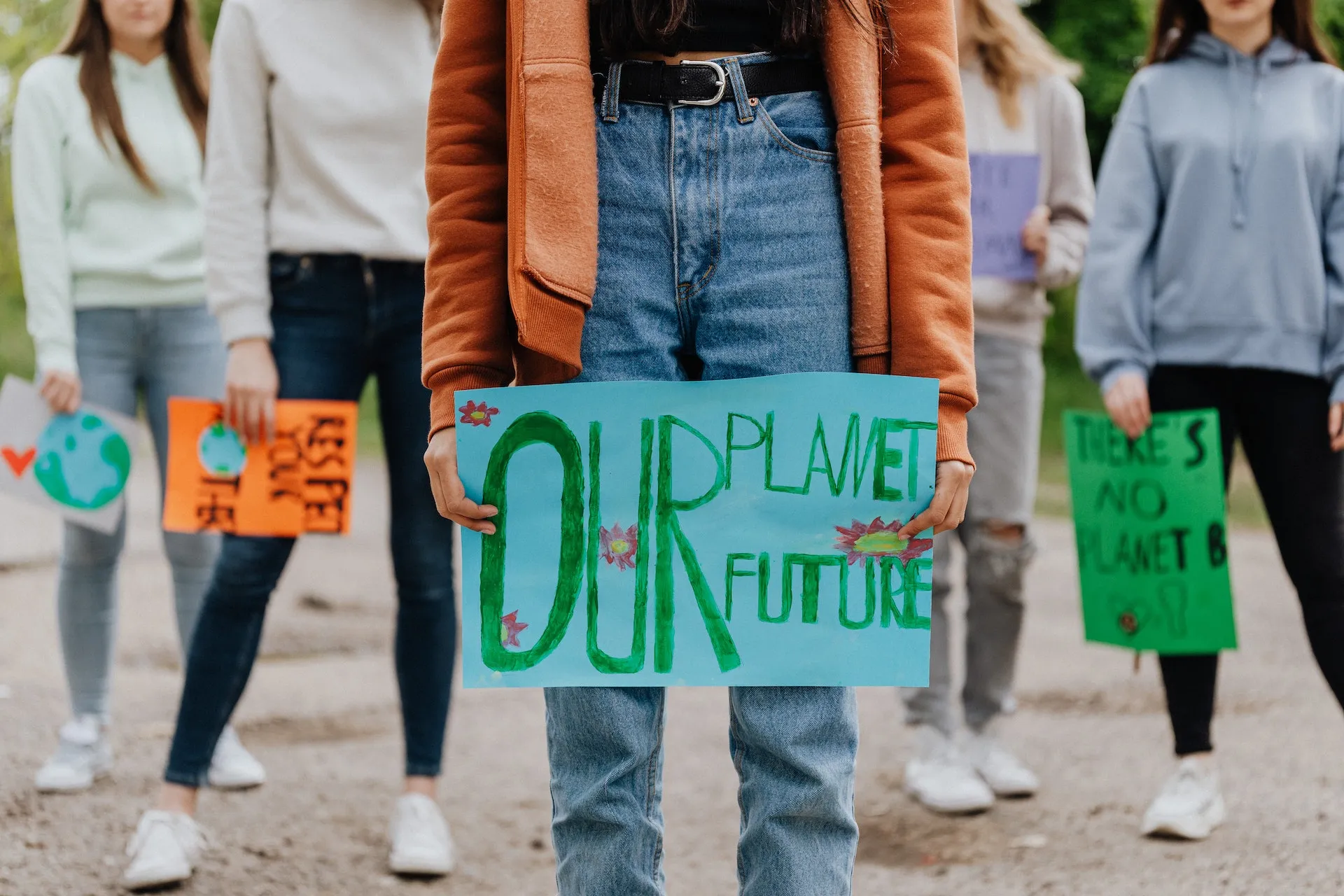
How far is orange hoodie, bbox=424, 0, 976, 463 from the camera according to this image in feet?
6.07

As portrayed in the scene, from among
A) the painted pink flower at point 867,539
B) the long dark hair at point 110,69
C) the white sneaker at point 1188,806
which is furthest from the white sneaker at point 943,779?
the long dark hair at point 110,69

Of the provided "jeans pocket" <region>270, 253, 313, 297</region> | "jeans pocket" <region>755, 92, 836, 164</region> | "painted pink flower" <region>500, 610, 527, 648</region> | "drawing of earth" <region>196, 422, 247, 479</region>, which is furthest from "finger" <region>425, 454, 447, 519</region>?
"drawing of earth" <region>196, 422, 247, 479</region>

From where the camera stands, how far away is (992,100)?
3.93 metres

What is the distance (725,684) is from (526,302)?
536mm

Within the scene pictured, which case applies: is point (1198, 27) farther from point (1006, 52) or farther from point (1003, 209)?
point (1003, 209)

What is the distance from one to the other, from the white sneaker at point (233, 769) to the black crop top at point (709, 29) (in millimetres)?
2504

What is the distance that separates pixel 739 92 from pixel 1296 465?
204 centimetres

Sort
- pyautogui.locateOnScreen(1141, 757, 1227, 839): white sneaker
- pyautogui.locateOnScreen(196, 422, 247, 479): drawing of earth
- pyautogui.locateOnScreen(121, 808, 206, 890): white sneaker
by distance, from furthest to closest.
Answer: pyautogui.locateOnScreen(1141, 757, 1227, 839): white sneaker, pyautogui.locateOnScreen(196, 422, 247, 479): drawing of earth, pyautogui.locateOnScreen(121, 808, 206, 890): white sneaker

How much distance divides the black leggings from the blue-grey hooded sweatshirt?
2.6 inches

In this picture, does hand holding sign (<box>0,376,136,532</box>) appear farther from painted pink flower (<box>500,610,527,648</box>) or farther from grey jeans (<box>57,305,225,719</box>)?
painted pink flower (<box>500,610,527,648</box>)

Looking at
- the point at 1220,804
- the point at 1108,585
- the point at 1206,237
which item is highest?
the point at 1206,237

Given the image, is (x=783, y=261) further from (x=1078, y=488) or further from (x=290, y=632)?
(x=290, y=632)

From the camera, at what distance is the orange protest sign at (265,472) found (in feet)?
10.7

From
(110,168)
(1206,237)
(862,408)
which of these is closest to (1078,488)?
(1206,237)
